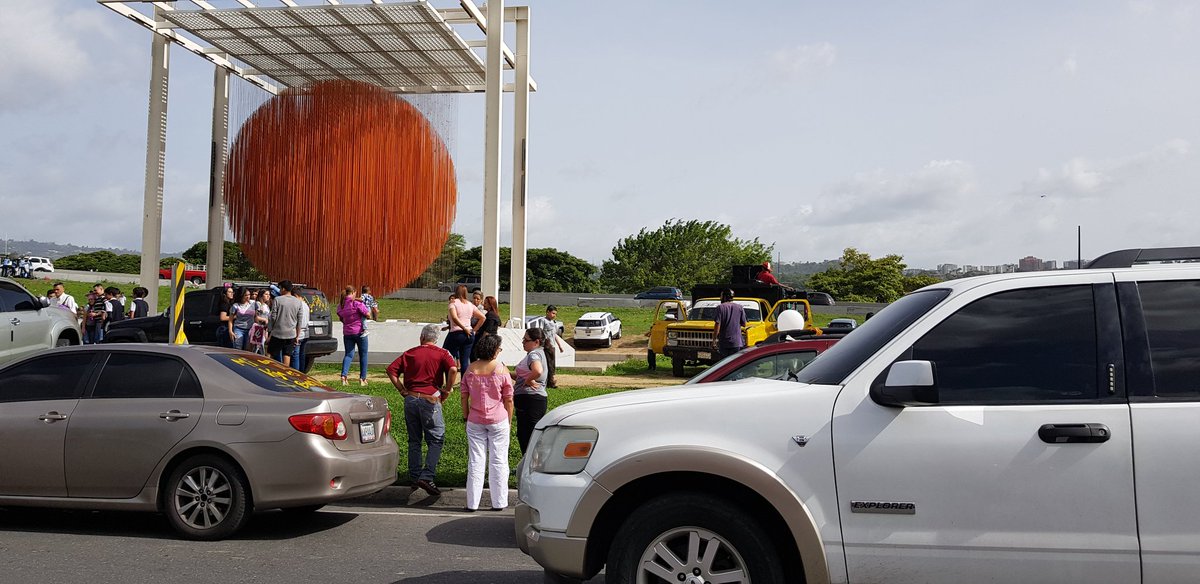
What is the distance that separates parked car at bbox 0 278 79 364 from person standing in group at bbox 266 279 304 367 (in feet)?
10.4

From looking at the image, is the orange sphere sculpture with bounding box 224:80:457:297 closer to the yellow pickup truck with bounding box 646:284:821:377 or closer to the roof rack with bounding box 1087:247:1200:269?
the yellow pickup truck with bounding box 646:284:821:377

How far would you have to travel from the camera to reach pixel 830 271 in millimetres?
75625

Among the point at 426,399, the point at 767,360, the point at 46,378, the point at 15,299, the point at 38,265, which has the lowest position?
the point at 426,399

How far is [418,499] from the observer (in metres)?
9.35

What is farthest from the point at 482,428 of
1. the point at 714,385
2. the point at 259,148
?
the point at 259,148

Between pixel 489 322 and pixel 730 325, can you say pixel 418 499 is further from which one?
pixel 730 325

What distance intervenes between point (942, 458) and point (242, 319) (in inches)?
603

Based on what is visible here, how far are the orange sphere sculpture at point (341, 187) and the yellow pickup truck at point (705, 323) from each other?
7.88 metres

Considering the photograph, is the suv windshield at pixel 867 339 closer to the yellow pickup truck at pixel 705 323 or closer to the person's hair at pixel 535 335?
the person's hair at pixel 535 335

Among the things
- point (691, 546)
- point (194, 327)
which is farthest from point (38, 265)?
point (691, 546)

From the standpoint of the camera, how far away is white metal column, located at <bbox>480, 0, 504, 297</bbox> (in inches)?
1022

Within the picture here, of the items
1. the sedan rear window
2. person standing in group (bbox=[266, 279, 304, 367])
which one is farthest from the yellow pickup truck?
the sedan rear window

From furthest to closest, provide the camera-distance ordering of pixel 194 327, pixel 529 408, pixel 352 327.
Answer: pixel 194 327, pixel 352 327, pixel 529 408

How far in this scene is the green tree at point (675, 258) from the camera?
88.7 meters
